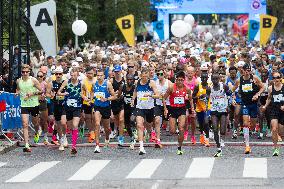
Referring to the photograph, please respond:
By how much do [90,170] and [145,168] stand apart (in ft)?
A: 3.39

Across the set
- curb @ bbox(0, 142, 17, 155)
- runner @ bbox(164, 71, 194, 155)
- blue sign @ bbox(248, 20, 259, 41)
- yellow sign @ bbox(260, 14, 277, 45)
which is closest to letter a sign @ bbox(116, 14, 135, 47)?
yellow sign @ bbox(260, 14, 277, 45)

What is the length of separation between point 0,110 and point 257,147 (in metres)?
6.05

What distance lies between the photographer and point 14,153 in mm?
23781

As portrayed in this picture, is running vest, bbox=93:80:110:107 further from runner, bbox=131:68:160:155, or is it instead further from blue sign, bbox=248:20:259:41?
blue sign, bbox=248:20:259:41

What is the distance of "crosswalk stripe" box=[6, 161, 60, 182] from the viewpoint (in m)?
18.7

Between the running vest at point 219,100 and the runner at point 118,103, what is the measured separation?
2.58 m

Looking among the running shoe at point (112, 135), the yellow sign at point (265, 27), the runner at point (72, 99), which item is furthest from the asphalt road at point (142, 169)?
the yellow sign at point (265, 27)

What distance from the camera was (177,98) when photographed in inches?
898

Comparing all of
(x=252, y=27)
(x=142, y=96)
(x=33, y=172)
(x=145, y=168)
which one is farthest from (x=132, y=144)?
(x=252, y=27)

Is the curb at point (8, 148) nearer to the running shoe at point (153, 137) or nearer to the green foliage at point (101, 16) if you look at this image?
the running shoe at point (153, 137)

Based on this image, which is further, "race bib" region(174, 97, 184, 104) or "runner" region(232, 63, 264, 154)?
"runner" region(232, 63, 264, 154)

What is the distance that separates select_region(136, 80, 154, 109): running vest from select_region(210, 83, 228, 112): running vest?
4.64 ft

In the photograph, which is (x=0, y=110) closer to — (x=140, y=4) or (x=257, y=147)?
(x=257, y=147)

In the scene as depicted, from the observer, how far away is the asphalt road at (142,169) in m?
17.6
